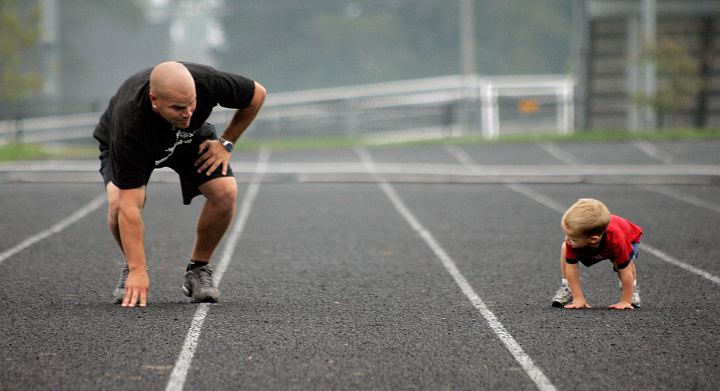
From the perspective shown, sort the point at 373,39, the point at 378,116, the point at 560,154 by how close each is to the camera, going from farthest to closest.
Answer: the point at 373,39, the point at 378,116, the point at 560,154

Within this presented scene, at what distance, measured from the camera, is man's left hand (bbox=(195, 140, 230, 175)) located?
20.5 feet

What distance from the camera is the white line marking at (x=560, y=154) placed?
21703mm

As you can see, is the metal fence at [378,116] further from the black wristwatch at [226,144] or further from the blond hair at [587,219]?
the blond hair at [587,219]

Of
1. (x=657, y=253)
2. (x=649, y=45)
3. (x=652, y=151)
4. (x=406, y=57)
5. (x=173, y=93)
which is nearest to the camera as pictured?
(x=173, y=93)

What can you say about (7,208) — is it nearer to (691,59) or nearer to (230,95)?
(230,95)

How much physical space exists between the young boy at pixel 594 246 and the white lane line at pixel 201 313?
2038mm

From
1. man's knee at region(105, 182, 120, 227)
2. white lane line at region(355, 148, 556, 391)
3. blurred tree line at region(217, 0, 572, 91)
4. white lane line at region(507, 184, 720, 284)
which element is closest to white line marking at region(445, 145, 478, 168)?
white lane line at region(507, 184, 720, 284)

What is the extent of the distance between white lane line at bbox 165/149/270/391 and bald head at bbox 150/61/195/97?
4.05ft

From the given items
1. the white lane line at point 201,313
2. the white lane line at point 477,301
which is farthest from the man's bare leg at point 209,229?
the white lane line at point 477,301

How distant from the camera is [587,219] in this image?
578 centimetres

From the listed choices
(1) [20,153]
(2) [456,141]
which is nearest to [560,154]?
(2) [456,141]

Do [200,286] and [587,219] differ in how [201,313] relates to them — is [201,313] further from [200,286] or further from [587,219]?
[587,219]

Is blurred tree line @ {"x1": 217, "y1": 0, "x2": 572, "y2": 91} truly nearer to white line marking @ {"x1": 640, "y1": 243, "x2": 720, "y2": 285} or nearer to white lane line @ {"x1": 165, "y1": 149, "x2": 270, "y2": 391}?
white lane line @ {"x1": 165, "y1": 149, "x2": 270, "y2": 391}

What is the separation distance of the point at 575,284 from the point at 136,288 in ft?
8.25
